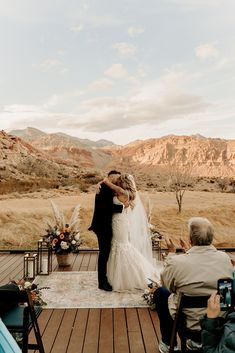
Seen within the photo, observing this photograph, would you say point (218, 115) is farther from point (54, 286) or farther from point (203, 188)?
point (54, 286)

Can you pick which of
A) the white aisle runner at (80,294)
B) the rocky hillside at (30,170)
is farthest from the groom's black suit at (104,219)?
the rocky hillside at (30,170)

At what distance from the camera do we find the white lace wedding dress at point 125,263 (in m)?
5.55

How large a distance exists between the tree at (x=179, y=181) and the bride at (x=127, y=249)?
9.05 meters

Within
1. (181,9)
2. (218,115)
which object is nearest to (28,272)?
(181,9)

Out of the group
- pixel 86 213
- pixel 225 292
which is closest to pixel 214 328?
pixel 225 292

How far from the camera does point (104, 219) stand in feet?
18.9

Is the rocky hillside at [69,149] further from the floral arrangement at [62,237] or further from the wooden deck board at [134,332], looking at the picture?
the wooden deck board at [134,332]

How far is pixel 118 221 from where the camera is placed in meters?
5.78

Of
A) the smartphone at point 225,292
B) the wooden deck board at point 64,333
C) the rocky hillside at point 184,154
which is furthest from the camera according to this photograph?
the rocky hillside at point 184,154

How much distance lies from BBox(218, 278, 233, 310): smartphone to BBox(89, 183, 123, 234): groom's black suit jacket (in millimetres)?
3327

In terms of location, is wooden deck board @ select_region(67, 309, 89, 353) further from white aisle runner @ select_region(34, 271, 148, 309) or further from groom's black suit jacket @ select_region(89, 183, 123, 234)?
groom's black suit jacket @ select_region(89, 183, 123, 234)

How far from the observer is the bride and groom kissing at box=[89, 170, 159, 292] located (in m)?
5.57

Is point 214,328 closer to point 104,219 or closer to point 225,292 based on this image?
point 225,292

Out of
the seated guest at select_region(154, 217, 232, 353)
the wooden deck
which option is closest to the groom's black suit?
the wooden deck
